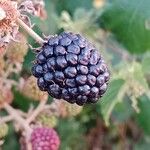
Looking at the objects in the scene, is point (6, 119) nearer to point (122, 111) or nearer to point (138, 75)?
point (138, 75)

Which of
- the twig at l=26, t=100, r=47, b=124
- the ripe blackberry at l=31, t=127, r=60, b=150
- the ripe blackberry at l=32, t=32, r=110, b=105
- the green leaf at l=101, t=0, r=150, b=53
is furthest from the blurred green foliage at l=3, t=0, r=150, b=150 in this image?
Result: the ripe blackberry at l=32, t=32, r=110, b=105

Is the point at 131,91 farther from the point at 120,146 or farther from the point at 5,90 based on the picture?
the point at 120,146

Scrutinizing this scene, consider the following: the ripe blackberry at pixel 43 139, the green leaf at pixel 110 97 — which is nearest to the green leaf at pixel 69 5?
the green leaf at pixel 110 97

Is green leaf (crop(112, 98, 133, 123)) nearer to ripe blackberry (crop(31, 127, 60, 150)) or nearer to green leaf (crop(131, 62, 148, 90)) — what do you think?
green leaf (crop(131, 62, 148, 90))

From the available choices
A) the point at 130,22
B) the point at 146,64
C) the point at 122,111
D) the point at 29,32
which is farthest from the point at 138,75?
the point at 29,32

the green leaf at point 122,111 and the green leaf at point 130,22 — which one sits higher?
the green leaf at point 130,22

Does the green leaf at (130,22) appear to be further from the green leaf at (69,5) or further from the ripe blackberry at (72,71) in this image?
the ripe blackberry at (72,71)
